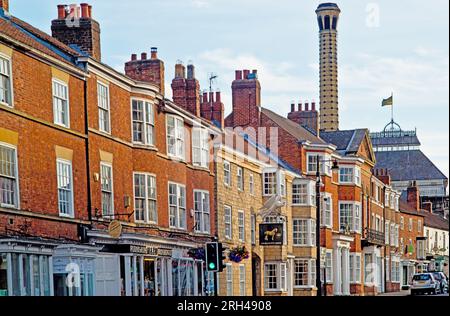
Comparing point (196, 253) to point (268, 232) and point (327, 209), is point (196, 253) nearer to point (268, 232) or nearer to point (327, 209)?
point (268, 232)

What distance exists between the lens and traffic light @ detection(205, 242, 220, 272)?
9.68m

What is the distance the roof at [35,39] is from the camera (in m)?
9.37

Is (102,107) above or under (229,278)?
above

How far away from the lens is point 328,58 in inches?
234

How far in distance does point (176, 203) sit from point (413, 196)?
14274 millimetres

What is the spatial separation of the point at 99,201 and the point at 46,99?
173 cm

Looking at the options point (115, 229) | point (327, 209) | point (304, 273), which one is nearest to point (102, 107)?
point (115, 229)

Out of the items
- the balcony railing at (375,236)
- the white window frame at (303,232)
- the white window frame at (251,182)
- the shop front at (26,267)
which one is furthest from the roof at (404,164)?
the white window frame at (303,232)

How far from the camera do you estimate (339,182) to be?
68.7 feet

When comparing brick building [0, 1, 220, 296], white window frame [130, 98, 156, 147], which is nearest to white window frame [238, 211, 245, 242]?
brick building [0, 1, 220, 296]

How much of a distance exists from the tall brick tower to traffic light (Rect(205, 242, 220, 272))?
13.0 feet
